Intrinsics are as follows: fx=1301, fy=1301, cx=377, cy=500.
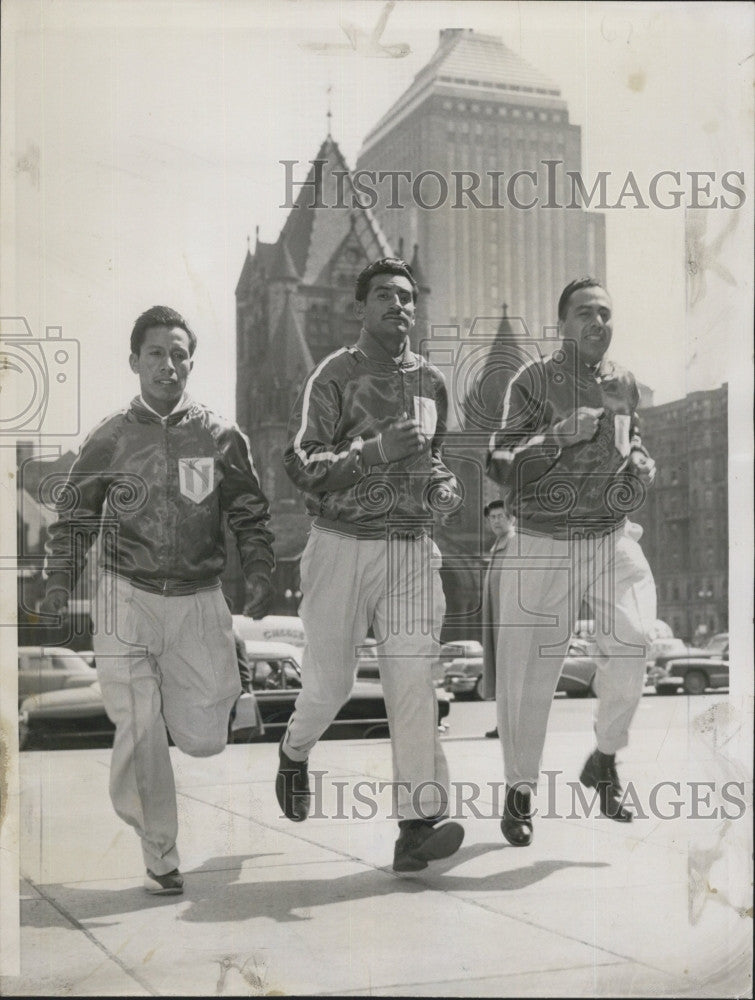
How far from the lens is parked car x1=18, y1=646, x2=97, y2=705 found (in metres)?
4.45

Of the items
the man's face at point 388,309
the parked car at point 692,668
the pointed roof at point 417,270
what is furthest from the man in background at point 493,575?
the pointed roof at point 417,270

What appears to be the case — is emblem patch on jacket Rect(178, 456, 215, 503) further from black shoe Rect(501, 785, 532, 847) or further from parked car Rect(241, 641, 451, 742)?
black shoe Rect(501, 785, 532, 847)

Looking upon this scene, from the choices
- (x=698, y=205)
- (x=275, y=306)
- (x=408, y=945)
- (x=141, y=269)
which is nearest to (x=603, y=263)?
(x=698, y=205)

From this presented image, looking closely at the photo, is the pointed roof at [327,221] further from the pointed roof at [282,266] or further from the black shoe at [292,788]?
the black shoe at [292,788]

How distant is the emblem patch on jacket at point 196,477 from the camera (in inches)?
179

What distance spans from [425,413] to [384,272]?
513 millimetres

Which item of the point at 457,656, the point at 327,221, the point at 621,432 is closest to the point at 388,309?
the point at 327,221

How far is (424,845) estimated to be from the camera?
4547 millimetres

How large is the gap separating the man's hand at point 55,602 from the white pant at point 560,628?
153 cm

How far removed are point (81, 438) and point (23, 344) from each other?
1.22ft

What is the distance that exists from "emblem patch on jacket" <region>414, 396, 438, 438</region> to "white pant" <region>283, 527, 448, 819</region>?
15.3 inches

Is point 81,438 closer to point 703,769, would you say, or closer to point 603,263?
point 603,263

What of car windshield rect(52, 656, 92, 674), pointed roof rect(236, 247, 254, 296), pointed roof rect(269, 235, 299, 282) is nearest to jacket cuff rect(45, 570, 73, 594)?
car windshield rect(52, 656, 92, 674)

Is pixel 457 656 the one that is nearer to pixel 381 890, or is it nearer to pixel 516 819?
pixel 516 819
